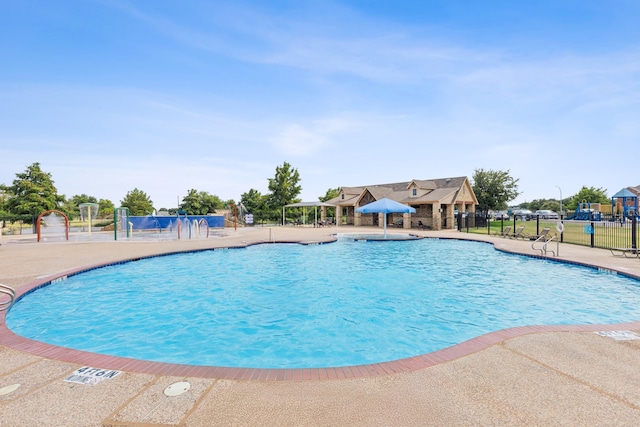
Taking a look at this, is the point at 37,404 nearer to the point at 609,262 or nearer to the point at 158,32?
the point at 609,262

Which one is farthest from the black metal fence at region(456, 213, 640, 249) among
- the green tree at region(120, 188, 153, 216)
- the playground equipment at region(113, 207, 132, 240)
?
the green tree at region(120, 188, 153, 216)

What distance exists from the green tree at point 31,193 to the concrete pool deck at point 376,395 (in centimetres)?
3137

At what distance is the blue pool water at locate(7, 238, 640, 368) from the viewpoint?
5699 millimetres

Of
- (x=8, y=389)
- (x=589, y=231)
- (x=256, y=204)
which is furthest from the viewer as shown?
(x=256, y=204)

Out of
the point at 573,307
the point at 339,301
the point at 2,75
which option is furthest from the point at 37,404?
the point at 2,75

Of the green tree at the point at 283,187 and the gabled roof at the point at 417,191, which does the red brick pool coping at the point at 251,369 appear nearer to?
the gabled roof at the point at 417,191

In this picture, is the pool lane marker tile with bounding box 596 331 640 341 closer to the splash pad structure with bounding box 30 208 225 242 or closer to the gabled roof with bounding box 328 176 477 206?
the splash pad structure with bounding box 30 208 225 242

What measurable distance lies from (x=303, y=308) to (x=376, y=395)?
4.88 metres

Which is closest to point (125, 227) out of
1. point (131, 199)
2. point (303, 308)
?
point (303, 308)

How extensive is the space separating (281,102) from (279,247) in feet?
31.7

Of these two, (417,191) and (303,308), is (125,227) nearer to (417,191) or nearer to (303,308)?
(303,308)

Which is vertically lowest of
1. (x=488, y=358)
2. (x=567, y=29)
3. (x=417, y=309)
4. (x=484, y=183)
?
(x=417, y=309)

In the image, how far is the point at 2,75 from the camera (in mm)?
14188

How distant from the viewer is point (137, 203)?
57188 millimetres
